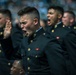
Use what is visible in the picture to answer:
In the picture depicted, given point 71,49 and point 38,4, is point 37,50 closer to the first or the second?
point 71,49

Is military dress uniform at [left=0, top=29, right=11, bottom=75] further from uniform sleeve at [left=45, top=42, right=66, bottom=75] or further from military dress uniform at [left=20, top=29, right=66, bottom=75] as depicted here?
uniform sleeve at [left=45, top=42, right=66, bottom=75]

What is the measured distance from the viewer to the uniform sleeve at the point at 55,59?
6.62m

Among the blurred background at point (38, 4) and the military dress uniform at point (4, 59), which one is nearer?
the military dress uniform at point (4, 59)

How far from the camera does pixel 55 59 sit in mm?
6637

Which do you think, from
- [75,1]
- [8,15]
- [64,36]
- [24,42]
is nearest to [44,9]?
[75,1]

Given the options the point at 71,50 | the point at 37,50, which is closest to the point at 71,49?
the point at 71,50

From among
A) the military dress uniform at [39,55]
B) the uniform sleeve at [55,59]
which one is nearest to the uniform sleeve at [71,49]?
the military dress uniform at [39,55]

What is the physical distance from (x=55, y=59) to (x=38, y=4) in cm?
1084

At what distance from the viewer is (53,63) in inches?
261

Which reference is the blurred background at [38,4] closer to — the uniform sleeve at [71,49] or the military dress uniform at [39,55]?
the uniform sleeve at [71,49]

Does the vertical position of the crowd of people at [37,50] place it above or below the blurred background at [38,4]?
above

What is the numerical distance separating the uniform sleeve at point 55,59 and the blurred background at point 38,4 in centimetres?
962

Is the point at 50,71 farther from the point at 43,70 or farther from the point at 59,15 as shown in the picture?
the point at 59,15

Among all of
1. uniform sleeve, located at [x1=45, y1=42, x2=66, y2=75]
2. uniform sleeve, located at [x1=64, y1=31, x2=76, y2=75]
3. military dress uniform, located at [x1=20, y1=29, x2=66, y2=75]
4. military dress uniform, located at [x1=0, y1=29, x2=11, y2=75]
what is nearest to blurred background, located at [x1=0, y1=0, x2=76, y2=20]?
military dress uniform, located at [x1=0, y1=29, x2=11, y2=75]
